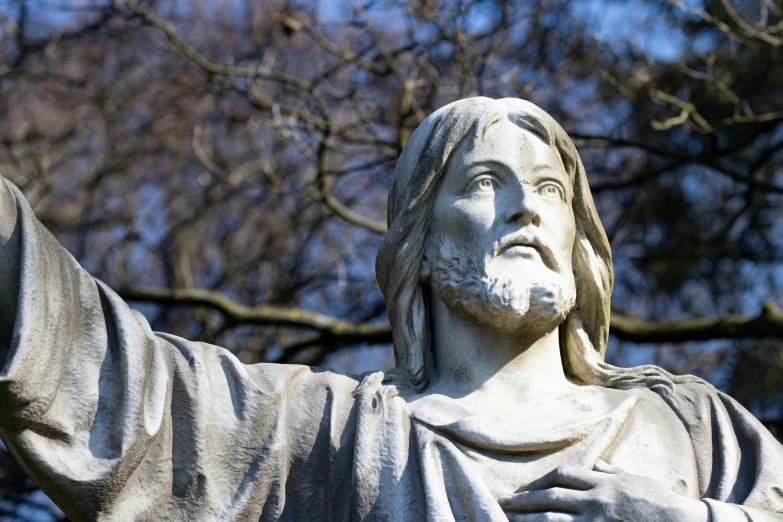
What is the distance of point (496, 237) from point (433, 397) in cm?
53

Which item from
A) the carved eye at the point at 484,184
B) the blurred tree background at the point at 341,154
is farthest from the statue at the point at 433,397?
the blurred tree background at the point at 341,154

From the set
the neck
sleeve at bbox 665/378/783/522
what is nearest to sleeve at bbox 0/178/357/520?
the neck

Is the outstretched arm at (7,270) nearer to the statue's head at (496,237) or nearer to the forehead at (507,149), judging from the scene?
the statue's head at (496,237)

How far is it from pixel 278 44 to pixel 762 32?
4.49 metres

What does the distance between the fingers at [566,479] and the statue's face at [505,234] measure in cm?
57

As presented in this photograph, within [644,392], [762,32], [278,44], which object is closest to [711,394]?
[644,392]

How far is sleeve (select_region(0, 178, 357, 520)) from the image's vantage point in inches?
186

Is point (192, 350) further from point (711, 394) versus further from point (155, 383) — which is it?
point (711, 394)

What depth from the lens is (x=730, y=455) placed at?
5098 mm

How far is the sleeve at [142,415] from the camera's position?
4.71 meters

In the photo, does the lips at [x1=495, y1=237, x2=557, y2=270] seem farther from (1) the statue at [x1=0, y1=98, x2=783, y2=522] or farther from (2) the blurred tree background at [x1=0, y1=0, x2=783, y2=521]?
(2) the blurred tree background at [x1=0, y1=0, x2=783, y2=521]

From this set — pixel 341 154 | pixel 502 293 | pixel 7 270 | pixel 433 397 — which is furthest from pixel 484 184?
pixel 341 154

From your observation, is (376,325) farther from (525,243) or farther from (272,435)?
(272,435)

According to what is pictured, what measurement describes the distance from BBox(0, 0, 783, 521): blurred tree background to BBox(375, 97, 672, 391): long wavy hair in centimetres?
356
